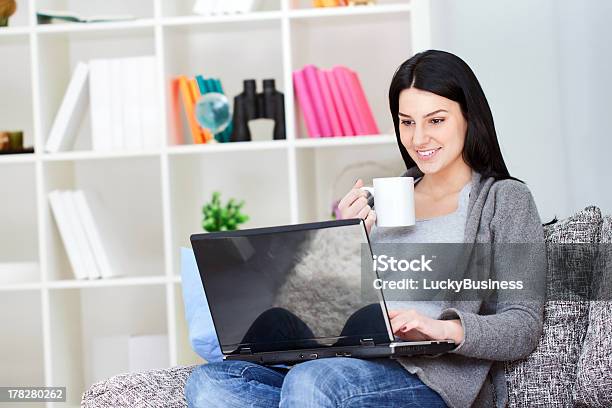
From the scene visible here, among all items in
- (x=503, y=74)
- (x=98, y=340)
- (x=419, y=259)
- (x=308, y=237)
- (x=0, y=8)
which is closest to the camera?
(x=308, y=237)

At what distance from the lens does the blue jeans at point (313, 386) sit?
5.71 feet

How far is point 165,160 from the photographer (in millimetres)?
3131

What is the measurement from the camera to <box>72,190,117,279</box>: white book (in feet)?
10.4

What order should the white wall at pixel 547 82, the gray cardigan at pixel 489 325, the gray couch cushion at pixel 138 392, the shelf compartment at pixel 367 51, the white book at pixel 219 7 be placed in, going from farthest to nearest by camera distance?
the shelf compartment at pixel 367 51
the white book at pixel 219 7
the white wall at pixel 547 82
the gray couch cushion at pixel 138 392
the gray cardigan at pixel 489 325

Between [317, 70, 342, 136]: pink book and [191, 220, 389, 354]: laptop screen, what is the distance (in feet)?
4.43

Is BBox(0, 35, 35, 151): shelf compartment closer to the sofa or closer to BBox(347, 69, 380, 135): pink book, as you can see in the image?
BBox(347, 69, 380, 135): pink book

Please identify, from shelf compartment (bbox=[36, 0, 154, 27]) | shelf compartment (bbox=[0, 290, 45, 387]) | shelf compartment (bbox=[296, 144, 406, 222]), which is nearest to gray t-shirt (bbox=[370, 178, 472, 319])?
shelf compartment (bbox=[296, 144, 406, 222])

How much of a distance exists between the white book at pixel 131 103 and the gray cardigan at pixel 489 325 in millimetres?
1435

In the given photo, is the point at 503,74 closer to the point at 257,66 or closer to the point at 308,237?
the point at 257,66

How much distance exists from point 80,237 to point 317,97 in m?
0.88

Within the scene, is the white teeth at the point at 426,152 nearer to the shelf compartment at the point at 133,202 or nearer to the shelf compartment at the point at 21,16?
the shelf compartment at the point at 133,202

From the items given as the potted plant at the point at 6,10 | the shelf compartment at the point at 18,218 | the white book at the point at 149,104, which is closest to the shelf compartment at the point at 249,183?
the white book at the point at 149,104

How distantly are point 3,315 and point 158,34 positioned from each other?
117 cm

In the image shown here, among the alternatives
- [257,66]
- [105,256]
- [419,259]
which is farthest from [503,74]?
[105,256]
